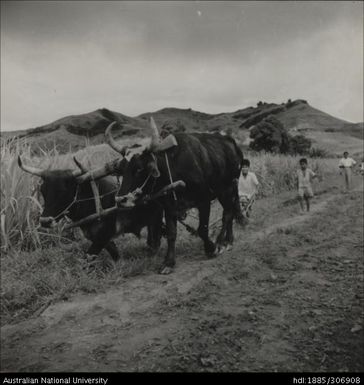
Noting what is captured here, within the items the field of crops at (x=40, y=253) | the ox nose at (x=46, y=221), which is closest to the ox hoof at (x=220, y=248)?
the field of crops at (x=40, y=253)

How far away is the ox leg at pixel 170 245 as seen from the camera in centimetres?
561

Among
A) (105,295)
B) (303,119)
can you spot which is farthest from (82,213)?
(303,119)

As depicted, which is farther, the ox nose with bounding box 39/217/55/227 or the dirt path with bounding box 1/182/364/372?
the ox nose with bounding box 39/217/55/227

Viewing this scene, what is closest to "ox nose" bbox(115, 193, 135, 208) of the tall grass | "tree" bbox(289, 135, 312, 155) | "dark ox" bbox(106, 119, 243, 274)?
"dark ox" bbox(106, 119, 243, 274)

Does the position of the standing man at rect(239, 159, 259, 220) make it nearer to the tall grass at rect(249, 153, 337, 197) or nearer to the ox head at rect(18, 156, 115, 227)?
the ox head at rect(18, 156, 115, 227)

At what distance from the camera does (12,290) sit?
15.4 feet

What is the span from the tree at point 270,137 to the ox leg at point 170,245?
19296 mm

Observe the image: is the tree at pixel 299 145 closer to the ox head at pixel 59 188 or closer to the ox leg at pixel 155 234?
the ox leg at pixel 155 234

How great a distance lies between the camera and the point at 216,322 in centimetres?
382

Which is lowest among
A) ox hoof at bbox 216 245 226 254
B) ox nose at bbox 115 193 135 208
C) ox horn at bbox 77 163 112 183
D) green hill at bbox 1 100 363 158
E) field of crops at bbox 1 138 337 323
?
ox hoof at bbox 216 245 226 254

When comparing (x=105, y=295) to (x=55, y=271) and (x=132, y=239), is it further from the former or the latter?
(x=132, y=239)

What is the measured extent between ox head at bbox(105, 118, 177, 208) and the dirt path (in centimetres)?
109

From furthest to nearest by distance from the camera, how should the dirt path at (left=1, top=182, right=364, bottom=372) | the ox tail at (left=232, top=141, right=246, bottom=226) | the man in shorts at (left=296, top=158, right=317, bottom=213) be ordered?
the man in shorts at (left=296, top=158, right=317, bottom=213) < the ox tail at (left=232, top=141, right=246, bottom=226) < the dirt path at (left=1, top=182, right=364, bottom=372)

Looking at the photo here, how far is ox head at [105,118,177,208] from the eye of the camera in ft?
17.5
